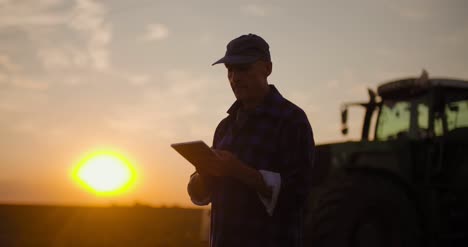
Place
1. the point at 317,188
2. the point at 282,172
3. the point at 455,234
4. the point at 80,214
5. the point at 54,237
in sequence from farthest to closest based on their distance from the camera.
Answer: the point at 80,214, the point at 54,237, the point at 317,188, the point at 455,234, the point at 282,172

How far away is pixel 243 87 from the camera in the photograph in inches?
110

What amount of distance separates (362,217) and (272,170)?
4.49 metres

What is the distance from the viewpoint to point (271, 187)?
100 inches

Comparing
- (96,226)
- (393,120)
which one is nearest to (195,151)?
(393,120)

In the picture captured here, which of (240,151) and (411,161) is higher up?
(411,161)

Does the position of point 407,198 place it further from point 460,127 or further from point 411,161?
point 460,127

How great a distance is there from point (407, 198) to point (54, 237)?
28.7 feet

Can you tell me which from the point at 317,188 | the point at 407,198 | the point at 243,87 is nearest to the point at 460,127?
the point at 407,198

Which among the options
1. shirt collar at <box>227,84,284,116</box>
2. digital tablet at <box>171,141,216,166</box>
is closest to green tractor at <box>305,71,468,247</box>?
shirt collar at <box>227,84,284,116</box>

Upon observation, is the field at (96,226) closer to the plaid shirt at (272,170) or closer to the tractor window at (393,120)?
the tractor window at (393,120)

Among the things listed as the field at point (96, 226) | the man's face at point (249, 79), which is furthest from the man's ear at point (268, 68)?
the field at point (96, 226)

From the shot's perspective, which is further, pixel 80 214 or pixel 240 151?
pixel 80 214

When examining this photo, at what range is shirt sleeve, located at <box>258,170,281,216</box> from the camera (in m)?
2.54

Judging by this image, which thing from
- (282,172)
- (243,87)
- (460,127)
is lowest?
(282,172)
